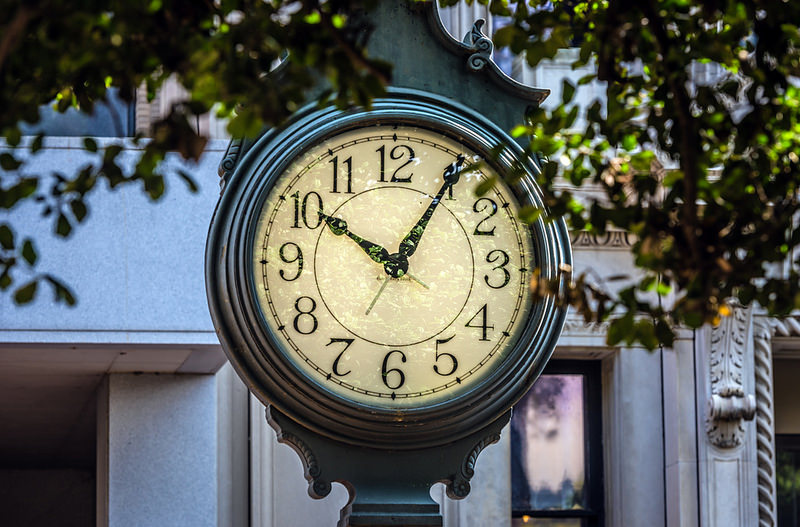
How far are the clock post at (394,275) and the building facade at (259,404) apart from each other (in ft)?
4.50

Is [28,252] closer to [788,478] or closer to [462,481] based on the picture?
[462,481]

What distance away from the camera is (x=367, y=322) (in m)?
4.10

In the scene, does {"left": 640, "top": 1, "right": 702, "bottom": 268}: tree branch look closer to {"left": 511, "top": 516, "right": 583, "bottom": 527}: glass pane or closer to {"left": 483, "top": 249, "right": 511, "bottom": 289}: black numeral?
{"left": 483, "top": 249, "right": 511, "bottom": 289}: black numeral

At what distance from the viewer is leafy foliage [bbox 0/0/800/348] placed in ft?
9.21

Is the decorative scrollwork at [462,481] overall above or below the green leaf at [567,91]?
below

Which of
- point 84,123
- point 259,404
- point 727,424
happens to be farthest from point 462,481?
point 84,123

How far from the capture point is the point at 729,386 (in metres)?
6.42

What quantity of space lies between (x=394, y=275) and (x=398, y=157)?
0.34 metres

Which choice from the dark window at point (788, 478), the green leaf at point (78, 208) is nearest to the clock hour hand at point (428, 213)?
the green leaf at point (78, 208)

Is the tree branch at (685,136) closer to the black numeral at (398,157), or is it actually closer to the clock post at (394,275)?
the clock post at (394,275)

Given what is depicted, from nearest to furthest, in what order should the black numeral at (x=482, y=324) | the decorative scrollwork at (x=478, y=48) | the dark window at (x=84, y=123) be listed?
the black numeral at (x=482, y=324), the decorative scrollwork at (x=478, y=48), the dark window at (x=84, y=123)

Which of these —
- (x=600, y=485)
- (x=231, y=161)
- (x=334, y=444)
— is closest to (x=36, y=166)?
(x=231, y=161)

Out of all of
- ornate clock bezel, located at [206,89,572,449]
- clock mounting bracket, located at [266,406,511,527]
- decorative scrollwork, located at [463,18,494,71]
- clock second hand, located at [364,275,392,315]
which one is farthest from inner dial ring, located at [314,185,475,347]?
decorative scrollwork, located at [463,18,494,71]

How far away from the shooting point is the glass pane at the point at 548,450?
6.66 metres
